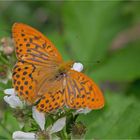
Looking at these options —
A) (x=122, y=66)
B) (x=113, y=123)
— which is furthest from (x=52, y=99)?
(x=122, y=66)

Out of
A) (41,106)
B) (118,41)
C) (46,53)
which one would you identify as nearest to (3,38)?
(46,53)

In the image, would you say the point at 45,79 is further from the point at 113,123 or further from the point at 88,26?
the point at 88,26

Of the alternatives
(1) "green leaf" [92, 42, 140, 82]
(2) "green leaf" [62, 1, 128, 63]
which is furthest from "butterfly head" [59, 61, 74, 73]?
(1) "green leaf" [92, 42, 140, 82]

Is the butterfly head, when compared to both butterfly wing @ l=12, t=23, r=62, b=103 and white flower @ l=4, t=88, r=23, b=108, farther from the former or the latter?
white flower @ l=4, t=88, r=23, b=108

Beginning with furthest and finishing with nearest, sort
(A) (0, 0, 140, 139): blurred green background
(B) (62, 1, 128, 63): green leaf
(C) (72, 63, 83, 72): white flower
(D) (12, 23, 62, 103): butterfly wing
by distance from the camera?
(B) (62, 1, 128, 63): green leaf, (A) (0, 0, 140, 139): blurred green background, (C) (72, 63, 83, 72): white flower, (D) (12, 23, 62, 103): butterfly wing

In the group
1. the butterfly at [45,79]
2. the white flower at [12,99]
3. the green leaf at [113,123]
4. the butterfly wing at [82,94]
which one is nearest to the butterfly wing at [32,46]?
the butterfly at [45,79]

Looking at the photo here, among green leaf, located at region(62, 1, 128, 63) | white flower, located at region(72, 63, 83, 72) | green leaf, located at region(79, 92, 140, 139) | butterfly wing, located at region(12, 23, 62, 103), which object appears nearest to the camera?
butterfly wing, located at region(12, 23, 62, 103)
